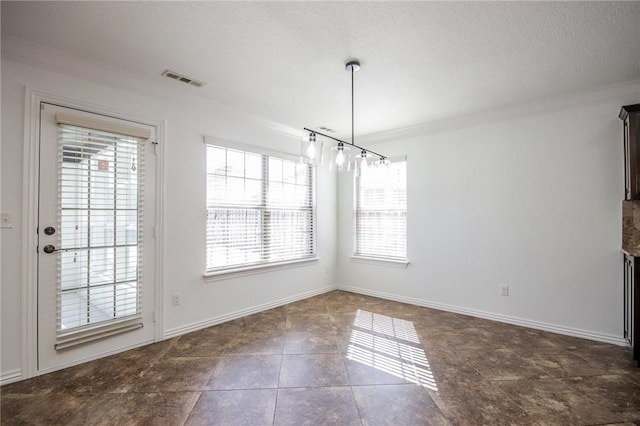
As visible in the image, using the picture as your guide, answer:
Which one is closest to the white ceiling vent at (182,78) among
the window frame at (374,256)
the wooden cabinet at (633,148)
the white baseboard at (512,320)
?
the window frame at (374,256)

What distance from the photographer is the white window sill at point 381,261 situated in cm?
436

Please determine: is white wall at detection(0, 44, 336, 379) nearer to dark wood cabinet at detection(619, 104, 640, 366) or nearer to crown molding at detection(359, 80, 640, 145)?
crown molding at detection(359, 80, 640, 145)

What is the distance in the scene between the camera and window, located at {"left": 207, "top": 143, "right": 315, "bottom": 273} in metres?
3.52

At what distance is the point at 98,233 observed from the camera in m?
2.61

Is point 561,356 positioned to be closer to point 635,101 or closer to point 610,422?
point 610,422

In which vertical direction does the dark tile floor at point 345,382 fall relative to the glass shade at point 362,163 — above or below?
below

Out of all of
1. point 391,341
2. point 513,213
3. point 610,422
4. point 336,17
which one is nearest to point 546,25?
point 336,17

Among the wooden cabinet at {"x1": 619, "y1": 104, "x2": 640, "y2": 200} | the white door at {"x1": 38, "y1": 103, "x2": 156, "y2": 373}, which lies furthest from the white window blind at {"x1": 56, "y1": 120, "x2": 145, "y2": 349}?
the wooden cabinet at {"x1": 619, "y1": 104, "x2": 640, "y2": 200}

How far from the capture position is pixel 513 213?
3.49 m

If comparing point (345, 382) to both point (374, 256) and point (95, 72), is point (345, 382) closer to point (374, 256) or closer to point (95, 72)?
point (374, 256)

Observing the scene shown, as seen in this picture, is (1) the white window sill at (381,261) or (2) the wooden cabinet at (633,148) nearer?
(2) the wooden cabinet at (633,148)

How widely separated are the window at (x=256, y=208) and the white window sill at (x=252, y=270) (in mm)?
52

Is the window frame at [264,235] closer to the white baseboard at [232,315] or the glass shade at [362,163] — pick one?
the white baseboard at [232,315]

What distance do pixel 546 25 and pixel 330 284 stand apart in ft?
A: 13.5
